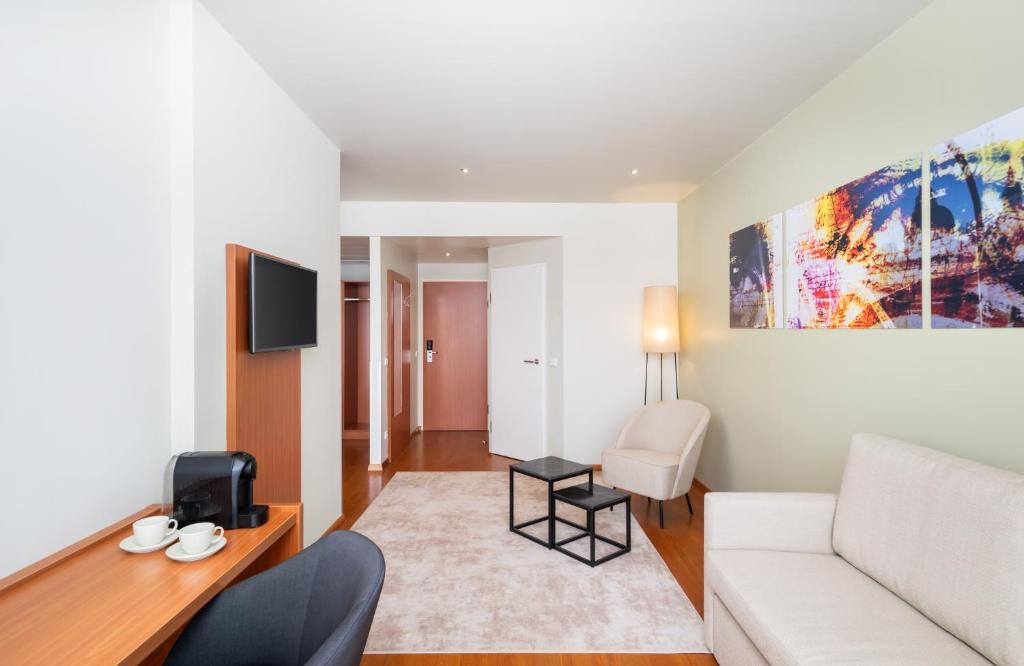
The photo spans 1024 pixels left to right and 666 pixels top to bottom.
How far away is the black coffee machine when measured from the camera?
1575 millimetres

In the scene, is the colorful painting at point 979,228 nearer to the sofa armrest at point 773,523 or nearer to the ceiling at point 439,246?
the sofa armrest at point 773,523

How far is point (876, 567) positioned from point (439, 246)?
15.3ft

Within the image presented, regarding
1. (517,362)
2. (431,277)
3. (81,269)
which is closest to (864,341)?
(81,269)

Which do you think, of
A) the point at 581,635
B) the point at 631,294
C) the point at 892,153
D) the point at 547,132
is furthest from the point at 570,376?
the point at 892,153

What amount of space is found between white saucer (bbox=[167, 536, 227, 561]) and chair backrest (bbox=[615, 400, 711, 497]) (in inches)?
111

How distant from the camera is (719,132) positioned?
3174mm

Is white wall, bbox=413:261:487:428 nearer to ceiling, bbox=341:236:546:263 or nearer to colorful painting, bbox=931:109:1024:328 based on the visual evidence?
ceiling, bbox=341:236:546:263

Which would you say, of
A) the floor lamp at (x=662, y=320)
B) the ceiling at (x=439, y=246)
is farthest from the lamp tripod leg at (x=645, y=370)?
the ceiling at (x=439, y=246)

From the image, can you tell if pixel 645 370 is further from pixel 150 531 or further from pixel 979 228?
pixel 150 531

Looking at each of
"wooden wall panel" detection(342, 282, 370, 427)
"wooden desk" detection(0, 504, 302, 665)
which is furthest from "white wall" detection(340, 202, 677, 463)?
"wooden desk" detection(0, 504, 302, 665)

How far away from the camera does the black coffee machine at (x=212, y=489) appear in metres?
1.58

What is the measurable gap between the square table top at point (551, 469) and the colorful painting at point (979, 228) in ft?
6.56

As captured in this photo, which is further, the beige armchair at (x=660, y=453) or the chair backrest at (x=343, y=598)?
the beige armchair at (x=660, y=453)

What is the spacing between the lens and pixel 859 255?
233 centimetres
